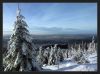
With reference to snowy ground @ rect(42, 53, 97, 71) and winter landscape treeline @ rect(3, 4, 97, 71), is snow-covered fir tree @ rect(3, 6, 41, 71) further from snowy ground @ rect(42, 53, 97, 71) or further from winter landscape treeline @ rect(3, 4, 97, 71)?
snowy ground @ rect(42, 53, 97, 71)

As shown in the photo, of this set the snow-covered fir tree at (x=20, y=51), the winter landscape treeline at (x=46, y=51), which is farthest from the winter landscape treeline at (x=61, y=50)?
the snow-covered fir tree at (x=20, y=51)

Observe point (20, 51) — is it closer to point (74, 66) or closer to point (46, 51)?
point (46, 51)

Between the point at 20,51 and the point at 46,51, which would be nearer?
the point at 20,51

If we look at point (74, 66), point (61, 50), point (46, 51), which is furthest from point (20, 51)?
point (74, 66)

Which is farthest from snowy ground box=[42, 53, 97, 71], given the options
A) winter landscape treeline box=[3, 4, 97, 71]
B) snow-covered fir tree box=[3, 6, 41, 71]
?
snow-covered fir tree box=[3, 6, 41, 71]

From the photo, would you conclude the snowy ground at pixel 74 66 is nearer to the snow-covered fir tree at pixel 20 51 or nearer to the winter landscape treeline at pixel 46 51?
the winter landscape treeline at pixel 46 51

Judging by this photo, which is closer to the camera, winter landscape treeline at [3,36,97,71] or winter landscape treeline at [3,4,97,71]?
winter landscape treeline at [3,4,97,71]
